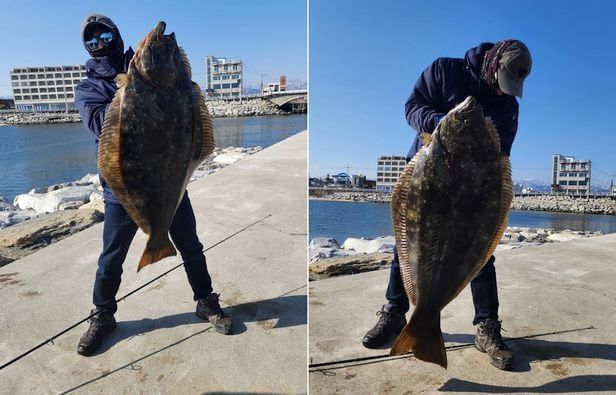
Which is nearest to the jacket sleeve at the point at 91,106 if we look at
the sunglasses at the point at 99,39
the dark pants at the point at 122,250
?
the sunglasses at the point at 99,39

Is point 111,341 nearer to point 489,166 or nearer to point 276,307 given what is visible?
point 276,307

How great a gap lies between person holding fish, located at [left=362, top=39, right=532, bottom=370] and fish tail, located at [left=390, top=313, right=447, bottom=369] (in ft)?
0.12

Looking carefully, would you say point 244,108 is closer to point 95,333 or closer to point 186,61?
point 95,333

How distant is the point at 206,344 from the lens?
3.04 m

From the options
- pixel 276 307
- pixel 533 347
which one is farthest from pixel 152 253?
pixel 533 347

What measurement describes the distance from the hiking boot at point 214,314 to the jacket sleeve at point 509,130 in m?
2.10

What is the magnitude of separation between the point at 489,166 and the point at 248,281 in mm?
2523

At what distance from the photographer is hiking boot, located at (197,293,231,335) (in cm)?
317

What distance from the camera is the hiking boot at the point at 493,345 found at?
2803mm

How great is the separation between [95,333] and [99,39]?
72.2 inches

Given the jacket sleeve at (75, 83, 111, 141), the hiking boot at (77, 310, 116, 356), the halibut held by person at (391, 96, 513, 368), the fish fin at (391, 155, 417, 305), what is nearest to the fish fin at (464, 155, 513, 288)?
the halibut held by person at (391, 96, 513, 368)

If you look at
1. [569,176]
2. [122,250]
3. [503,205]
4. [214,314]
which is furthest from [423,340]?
[569,176]

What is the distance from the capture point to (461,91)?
8.59 feet

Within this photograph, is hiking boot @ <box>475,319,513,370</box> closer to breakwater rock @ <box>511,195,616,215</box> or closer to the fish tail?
the fish tail
